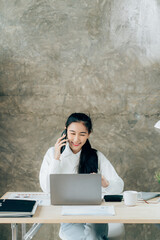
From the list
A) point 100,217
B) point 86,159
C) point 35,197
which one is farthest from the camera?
point 86,159

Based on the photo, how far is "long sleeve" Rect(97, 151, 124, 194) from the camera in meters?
2.34

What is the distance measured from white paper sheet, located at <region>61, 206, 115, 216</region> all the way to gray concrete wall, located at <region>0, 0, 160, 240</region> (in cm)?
117

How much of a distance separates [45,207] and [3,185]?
4.20 ft

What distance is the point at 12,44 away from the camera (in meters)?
3.00

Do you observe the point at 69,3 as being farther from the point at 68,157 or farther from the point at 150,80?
the point at 68,157

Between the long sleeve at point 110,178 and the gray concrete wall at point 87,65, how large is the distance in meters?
0.42

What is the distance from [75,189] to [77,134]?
0.69m

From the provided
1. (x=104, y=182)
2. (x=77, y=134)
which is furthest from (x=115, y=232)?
(x=77, y=134)

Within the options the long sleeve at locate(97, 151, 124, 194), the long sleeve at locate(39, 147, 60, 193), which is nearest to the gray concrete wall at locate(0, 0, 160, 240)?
the long sleeve at locate(97, 151, 124, 194)

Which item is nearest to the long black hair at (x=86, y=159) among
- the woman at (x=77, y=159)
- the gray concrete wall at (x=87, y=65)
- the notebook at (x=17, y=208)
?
the woman at (x=77, y=159)

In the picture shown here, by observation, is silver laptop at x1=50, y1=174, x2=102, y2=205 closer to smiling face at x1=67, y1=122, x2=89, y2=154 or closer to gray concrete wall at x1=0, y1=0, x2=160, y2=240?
smiling face at x1=67, y1=122, x2=89, y2=154

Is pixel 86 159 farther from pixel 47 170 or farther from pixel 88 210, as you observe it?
pixel 88 210

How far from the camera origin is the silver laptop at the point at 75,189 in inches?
73.6

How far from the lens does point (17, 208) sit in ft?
5.76
